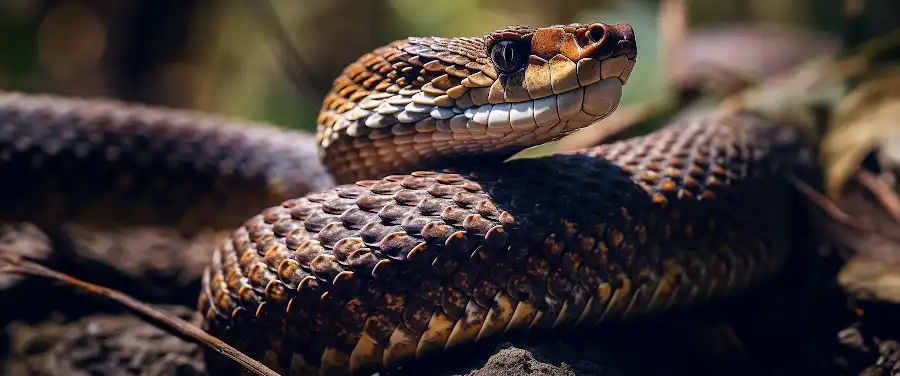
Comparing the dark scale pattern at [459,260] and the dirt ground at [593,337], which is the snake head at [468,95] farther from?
the dirt ground at [593,337]

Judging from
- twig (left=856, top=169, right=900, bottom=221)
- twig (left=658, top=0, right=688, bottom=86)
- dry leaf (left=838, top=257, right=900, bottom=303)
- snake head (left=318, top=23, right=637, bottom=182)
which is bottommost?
dry leaf (left=838, top=257, right=900, bottom=303)

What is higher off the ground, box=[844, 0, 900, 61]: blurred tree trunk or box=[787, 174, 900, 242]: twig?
box=[844, 0, 900, 61]: blurred tree trunk

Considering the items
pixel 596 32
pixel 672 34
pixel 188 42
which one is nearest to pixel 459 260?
pixel 596 32

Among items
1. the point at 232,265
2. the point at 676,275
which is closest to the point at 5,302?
the point at 232,265

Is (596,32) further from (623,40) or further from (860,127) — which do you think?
(860,127)

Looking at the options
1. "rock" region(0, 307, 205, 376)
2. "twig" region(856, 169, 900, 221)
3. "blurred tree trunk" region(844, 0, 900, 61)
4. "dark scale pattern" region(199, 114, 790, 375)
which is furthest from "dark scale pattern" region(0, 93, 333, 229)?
"blurred tree trunk" region(844, 0, 900, 61)

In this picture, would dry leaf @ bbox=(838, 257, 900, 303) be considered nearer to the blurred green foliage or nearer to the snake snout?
the snake snout
